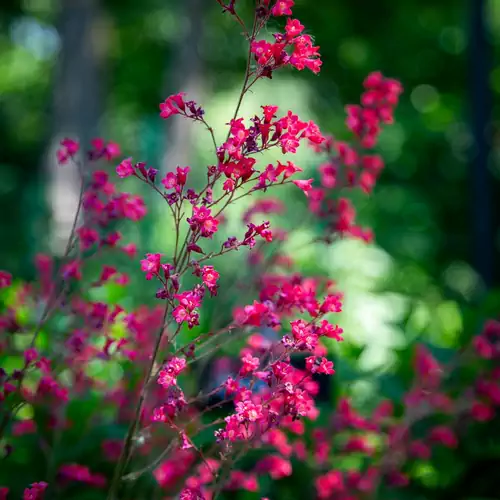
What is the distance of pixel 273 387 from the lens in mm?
1544

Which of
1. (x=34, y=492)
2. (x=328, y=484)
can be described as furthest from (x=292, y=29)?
(x=328, y=484)

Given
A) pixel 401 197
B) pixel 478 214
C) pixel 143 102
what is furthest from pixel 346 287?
pixel 143 102

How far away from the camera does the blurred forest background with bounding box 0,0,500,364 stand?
5.60 metres

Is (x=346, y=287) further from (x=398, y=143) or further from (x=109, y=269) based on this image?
(x=398, y=143)

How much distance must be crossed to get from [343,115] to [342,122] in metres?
1.99

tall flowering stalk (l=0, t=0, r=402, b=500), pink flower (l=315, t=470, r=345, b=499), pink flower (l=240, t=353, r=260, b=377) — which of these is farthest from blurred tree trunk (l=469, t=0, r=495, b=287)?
pink flower (l=240, t=353, r=260, b=377)

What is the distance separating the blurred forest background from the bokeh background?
28 mm

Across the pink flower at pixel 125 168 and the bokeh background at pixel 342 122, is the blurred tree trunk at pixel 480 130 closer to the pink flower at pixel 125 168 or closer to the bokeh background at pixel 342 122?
the bokeh background at pixel 342 122

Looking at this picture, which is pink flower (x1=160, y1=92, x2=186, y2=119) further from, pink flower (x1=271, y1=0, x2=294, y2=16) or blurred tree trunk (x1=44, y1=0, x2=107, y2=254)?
blurred tree trunk (x1=44, y1=0, x2=107, y2=254)

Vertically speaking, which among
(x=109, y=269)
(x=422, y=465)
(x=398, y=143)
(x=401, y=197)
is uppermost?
(x=398, y=143)

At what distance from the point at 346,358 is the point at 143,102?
55.8ft

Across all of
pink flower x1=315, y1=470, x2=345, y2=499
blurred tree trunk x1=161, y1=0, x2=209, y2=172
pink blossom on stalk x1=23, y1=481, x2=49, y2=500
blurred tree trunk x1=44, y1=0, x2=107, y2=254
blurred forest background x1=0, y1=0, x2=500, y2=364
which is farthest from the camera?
blurred tree trunk x1=161, y1=0, x2=209, y2=172

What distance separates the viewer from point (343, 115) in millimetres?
14453

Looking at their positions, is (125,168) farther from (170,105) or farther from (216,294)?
(216,294)
